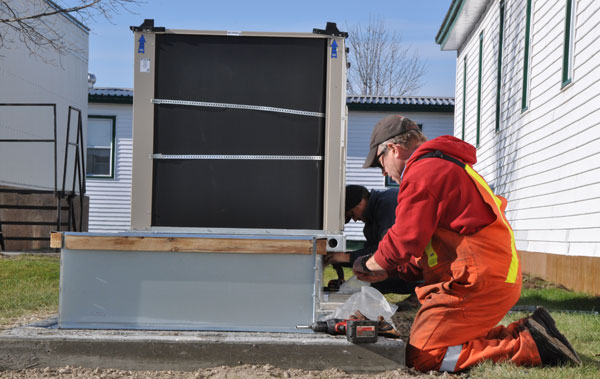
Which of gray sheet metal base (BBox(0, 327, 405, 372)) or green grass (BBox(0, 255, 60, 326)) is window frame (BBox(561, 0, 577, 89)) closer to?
gray sheet metal base (BBox(0, 327, 405, 372))

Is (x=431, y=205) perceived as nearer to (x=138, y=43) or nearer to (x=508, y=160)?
(x=138, y=43)

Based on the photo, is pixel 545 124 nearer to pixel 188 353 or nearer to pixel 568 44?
pixel 568 44

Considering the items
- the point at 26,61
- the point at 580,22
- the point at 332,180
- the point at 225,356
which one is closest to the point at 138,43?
the point at 332,180

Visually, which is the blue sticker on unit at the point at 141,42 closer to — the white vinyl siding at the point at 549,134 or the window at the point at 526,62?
the white vinyl siding at the point at 549,134

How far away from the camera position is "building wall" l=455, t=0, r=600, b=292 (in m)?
7.35

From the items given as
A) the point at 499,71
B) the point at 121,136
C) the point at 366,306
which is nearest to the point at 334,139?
the point at 366,306

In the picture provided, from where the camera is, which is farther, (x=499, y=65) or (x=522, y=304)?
(x=499, y=65)

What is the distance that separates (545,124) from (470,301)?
6.23 meters

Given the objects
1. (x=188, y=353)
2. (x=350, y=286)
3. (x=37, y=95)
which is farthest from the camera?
(x=37, y=95)

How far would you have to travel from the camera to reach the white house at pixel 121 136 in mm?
21453

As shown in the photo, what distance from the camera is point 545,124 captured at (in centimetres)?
921

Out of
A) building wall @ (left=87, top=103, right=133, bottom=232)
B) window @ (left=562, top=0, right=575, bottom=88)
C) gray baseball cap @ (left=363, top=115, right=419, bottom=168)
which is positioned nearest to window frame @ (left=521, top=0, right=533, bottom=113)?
window @ (left=562, top=0, right=575, bottom=88)

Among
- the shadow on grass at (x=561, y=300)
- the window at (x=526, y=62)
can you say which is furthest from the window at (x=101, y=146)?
the shadow on grass at (x=561, y=300)

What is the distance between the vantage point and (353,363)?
382cm
